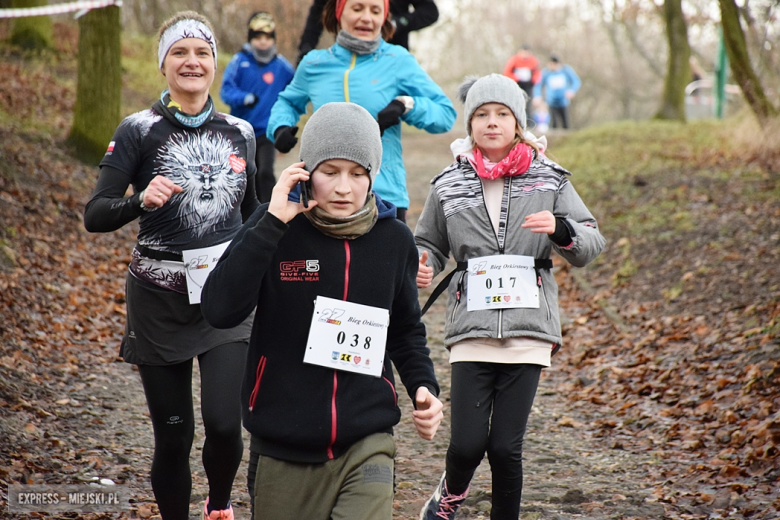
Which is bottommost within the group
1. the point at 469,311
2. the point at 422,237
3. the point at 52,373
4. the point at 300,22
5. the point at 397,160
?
the point at 52,373

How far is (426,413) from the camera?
2.77 metres

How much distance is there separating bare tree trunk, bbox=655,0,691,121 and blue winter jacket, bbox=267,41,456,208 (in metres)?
17.1

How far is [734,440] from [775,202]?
518 centimetres

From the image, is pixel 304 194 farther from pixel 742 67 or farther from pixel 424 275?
pixel 742 67

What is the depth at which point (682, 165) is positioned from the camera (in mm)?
13234

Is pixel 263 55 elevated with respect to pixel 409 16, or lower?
elevated

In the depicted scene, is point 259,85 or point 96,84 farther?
point 96,84

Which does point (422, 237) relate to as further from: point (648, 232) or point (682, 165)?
point (682, 165)

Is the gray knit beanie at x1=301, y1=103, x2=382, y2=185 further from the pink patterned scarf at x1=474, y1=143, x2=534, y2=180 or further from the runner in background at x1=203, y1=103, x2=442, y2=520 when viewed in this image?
the pink patterned scarf at x1=474, y1=143, x2=534, y2=180

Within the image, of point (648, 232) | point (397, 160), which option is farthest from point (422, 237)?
point (648, 232)

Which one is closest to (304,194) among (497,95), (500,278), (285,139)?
(500,278)

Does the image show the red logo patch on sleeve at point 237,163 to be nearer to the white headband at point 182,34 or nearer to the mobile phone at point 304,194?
the white headband at point 182,34

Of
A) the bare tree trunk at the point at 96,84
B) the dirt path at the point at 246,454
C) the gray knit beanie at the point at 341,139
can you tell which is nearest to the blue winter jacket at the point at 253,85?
the dirt path at the point at 246,454

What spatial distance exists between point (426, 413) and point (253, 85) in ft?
22.2
